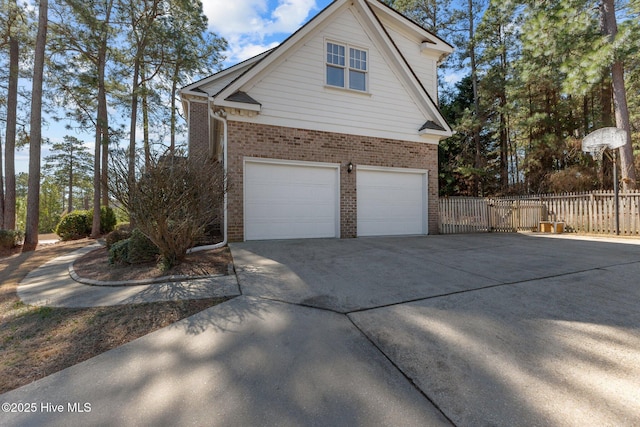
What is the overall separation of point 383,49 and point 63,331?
10382 mm

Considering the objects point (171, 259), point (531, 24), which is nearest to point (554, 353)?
point (171, 259)

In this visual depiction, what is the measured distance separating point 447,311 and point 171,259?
14.7ft

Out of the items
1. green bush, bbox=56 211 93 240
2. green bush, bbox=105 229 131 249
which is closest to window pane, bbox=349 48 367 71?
green bush, bbox=105 229 131 249

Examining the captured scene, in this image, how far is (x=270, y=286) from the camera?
3955 millimetres

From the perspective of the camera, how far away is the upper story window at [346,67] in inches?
344

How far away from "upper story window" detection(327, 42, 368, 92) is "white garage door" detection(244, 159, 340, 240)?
2753mm

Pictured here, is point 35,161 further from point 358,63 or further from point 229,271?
point 358,63

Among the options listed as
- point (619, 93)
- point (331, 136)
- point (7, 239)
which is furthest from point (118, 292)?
point (619, 93)

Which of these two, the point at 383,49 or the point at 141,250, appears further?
the point at 383,49

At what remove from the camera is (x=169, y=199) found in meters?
4.63

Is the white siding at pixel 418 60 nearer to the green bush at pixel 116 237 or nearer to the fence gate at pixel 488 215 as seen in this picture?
the fence gate at pixel 488 215

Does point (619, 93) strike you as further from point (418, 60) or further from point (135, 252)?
point (135, 252)

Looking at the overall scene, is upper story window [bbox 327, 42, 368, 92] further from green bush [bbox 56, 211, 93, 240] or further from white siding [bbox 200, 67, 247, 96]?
green bush [bbox 56, 211, 93, 240]

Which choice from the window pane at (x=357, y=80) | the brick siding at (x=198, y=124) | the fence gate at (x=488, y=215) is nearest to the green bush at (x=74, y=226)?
the brick siding at (x=198, y=124)
